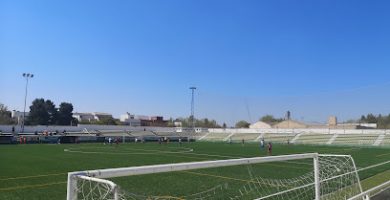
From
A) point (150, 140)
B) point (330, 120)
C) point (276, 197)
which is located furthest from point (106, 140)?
point (330, 120)

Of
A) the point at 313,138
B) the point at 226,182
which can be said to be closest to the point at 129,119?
the point at 313,138

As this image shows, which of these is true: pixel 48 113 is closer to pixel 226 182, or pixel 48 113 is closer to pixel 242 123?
pixel 242 123

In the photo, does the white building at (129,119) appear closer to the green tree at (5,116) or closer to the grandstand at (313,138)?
the green tree at (5,116)

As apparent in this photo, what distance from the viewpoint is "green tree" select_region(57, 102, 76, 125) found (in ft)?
367

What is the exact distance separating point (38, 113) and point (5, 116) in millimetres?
9018

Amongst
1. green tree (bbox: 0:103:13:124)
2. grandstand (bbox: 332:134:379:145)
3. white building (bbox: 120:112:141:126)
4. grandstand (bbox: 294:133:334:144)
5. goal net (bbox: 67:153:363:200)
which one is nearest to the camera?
goal net (bbox: 67:153:363:200)

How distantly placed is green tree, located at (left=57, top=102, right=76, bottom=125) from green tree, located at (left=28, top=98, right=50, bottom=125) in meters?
4.27

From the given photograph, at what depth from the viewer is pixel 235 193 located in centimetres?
1345

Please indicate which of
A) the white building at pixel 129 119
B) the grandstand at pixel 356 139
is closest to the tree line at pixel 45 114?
the white building at pixel 129 119

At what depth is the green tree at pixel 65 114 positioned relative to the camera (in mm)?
111750

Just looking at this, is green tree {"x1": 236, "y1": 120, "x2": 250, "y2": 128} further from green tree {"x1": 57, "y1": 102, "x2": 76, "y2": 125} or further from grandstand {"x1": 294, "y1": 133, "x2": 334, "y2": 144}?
grandstand {"x1": 294, "y1": 133, "x2": 334, "y2": 144}

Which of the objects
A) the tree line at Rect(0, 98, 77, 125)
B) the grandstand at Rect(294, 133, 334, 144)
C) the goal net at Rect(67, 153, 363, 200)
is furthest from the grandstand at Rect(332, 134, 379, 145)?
the tree line at Rect(0, 98, 77, 125)

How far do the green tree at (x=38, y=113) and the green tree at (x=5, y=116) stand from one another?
5108mm

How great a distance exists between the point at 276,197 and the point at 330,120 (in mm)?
118248
